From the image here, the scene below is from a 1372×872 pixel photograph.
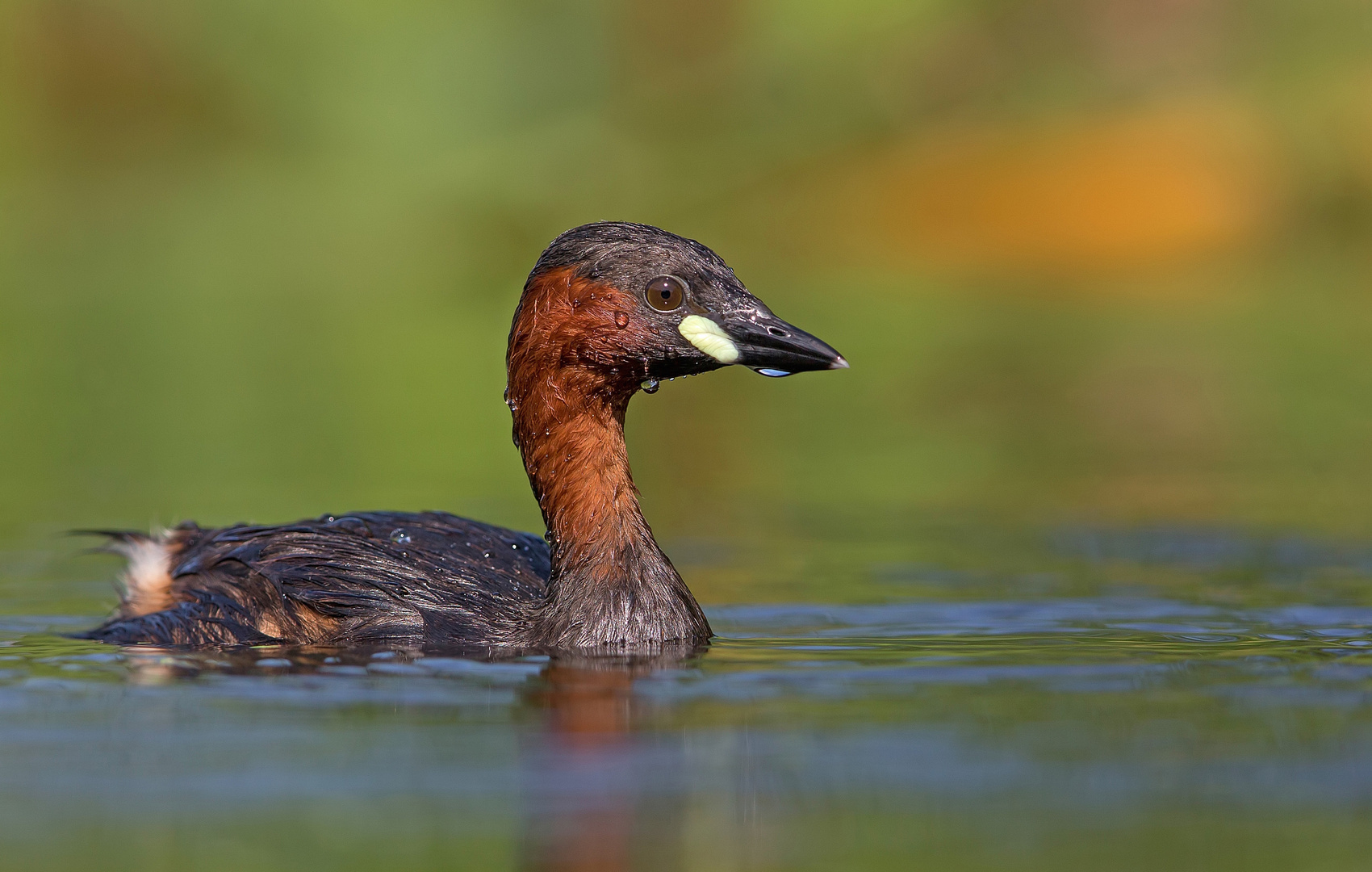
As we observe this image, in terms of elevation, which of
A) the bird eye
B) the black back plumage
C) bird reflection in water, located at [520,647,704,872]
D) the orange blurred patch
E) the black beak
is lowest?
bird reflection in water, located at [520,647,704,872]

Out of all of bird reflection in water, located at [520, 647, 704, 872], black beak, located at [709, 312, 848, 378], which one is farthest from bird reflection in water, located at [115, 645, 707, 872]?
black beak, located at [709, 312, 848, 378]

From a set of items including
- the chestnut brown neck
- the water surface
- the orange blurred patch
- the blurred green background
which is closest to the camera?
the water surface

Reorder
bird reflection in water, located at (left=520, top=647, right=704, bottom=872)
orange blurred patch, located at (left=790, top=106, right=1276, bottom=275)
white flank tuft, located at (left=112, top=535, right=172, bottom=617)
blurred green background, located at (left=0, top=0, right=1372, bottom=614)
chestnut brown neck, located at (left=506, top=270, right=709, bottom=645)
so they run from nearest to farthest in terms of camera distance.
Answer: bird reflection in water, located at (left=520, top=647, right=704, bottom=872) → chestnut brown neck, located at (left=506, top=270, right=709, bottom=645) → white flank tuft, located at (left=112, top=535, right=172, bottom=617) → blurred green background, located at (left=0, top=0, right=1372, bottom=614) → orange blurred patch, located at (left=790, top=106, right=1276, bottom=275)

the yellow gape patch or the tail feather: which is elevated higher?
the yellow gape patch

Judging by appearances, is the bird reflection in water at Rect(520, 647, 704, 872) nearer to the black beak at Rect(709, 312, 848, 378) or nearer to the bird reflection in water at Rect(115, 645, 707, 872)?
the bird reflection in water at Rect(115, 645, 707, 872)

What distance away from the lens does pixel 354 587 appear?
338 inches

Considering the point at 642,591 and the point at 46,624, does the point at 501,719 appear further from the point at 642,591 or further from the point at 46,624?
the point at 46,624

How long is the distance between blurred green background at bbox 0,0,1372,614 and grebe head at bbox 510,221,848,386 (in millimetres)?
Result: 9912

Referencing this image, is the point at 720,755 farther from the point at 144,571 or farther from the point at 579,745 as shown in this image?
the point at 144,571

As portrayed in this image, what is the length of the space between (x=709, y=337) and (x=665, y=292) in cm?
26

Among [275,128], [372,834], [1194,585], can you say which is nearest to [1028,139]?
[275,128]

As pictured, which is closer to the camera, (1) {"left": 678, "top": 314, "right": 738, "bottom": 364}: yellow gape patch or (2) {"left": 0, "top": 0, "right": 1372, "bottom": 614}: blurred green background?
(1) {"left": 678, "top": 314, "right": 738, "bottom": 364}: yellow gape patch

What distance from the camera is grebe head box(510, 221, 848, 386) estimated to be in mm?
8273

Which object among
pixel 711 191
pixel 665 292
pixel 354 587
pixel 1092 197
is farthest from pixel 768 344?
pixel 711 191
